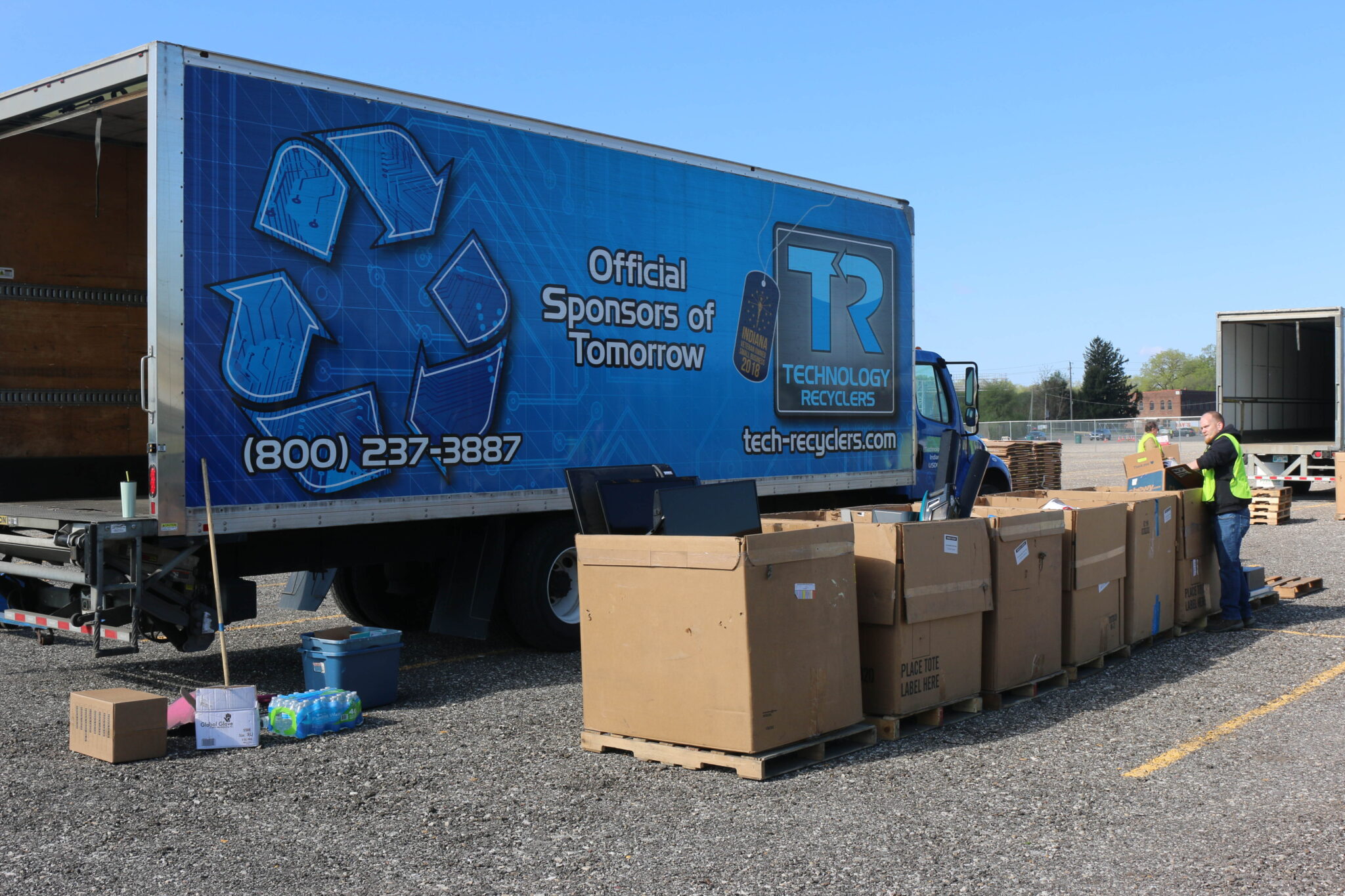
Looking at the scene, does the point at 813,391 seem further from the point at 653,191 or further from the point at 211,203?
the point at 211,203

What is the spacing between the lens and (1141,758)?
5.83m

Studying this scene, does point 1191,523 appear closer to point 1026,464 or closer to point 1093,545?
point 1093,545

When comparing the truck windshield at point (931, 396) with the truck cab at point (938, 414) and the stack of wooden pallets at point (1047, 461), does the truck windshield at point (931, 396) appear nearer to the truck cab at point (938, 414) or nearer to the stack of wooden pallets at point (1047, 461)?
the truck cab at point (938, 414)

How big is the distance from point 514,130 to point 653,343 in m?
1.91

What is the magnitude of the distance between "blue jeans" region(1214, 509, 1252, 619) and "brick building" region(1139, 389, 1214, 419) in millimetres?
118584

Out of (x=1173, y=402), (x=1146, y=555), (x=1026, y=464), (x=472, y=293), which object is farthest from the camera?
(x=1173, y=402)

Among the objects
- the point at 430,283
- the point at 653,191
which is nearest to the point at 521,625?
the point at 430,283

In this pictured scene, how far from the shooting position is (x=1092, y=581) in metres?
7.80

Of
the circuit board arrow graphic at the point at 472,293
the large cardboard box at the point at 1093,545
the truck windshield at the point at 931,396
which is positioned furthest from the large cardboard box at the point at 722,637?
the truck windshield at the point at 931,396

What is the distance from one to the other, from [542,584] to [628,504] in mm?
1572

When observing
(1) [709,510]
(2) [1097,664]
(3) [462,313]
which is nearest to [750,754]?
(1) [709,510]

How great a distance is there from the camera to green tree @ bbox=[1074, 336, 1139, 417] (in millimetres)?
104750

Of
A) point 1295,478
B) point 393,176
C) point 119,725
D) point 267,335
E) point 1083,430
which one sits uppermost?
point 393,176

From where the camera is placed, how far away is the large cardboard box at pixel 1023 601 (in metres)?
6.89
